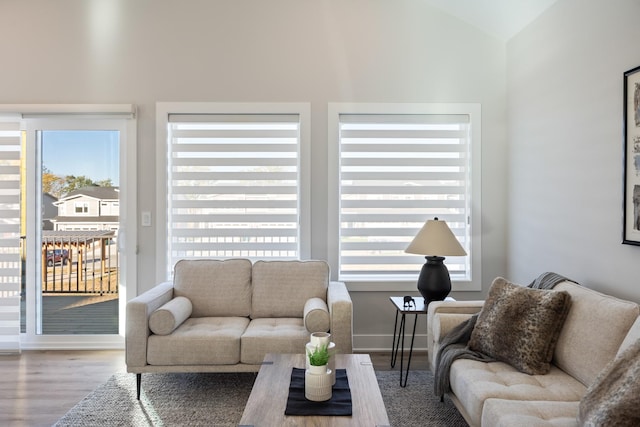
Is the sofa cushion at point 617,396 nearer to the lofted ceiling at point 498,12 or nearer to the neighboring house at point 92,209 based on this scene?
the lofted ceiling at point 498,12

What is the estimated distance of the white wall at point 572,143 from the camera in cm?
240

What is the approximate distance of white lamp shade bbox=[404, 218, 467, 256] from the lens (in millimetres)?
3037

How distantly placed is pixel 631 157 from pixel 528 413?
1.49 metres

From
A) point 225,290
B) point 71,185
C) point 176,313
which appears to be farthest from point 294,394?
point 71,185

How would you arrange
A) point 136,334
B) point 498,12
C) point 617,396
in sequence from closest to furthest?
point 617,396 → point 136,334 → point 498,12

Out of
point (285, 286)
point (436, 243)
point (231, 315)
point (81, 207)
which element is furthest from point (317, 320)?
point (81, 207)

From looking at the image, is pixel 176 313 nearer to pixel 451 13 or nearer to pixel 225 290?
pixel 225 290

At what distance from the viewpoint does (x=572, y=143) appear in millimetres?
2797

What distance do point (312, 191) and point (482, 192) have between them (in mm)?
1520

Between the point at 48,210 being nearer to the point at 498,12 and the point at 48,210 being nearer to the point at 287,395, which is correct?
the point at 287,395

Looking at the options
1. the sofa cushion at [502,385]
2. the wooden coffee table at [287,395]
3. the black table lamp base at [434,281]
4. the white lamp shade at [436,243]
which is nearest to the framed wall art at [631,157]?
the sofa cushion at [502,385]

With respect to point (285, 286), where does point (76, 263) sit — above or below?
above

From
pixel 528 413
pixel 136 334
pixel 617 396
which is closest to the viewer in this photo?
pixel 617 396

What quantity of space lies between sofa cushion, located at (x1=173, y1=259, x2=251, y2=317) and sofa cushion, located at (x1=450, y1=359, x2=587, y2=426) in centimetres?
169
